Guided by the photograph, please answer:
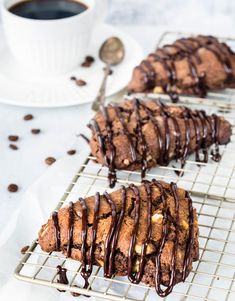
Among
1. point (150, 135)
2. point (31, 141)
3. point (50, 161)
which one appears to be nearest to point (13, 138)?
point (31, 141)

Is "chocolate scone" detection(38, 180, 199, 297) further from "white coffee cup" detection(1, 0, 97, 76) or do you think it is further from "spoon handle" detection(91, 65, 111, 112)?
"white coffee cup" detection(1, 0, 97, 76)

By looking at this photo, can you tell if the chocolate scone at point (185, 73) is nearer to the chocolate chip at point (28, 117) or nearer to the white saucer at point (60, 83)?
the white saucer at point (60, 83)

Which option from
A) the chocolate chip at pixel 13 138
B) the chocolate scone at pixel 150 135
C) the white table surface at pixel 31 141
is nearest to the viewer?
the chocolate scone at pixel 150 135

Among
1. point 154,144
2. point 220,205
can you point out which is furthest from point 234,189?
point 154,144

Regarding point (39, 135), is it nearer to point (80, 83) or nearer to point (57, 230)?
point (80, 83)

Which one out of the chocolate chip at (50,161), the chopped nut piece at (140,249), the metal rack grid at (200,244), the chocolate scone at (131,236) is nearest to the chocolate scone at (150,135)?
the metal rack grid at (200,244)

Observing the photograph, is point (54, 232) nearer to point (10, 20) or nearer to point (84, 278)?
point (84, 278)

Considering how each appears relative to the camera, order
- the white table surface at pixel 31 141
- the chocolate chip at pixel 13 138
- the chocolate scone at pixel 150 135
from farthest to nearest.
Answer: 1. the chocolate chip at pixel 13 138
2. the white table surface at pixel 31 141
3. the chocolate scone at pixel 150 135
